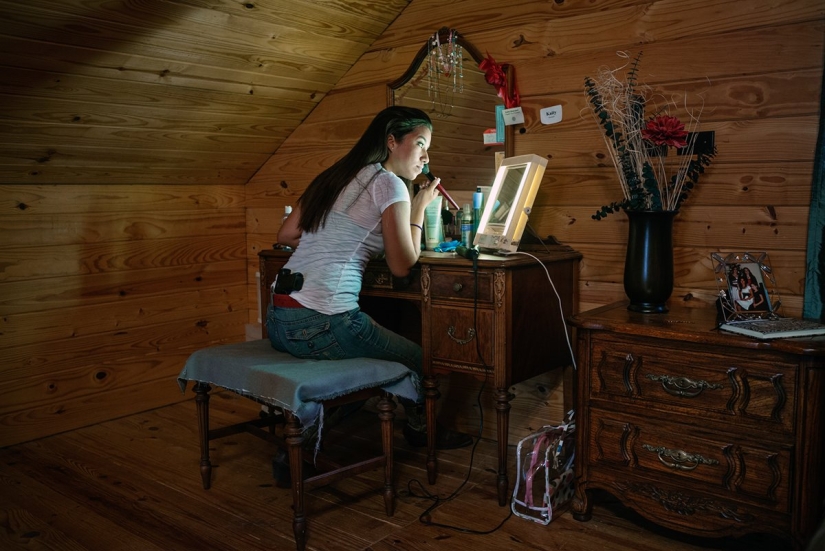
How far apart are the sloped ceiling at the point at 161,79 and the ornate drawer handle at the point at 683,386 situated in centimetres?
175

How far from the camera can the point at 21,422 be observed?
113 inches

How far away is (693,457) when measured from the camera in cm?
189

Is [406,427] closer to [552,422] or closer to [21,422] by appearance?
[552,422]

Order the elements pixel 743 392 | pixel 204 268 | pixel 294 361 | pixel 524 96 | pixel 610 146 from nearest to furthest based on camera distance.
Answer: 1. pixel 743 392
2. pixel 294 361
3. pixel 610 146
4. pixel 524 96
5. pixel 204 268

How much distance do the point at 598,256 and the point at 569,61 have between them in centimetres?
66

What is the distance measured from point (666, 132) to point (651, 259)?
0.36 metres

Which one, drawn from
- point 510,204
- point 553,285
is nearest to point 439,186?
point 510,204

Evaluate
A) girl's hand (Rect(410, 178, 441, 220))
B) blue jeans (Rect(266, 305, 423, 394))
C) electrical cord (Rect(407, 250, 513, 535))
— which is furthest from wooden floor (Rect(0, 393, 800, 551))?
girl's hand (Rect(410, 178, 441, 220))

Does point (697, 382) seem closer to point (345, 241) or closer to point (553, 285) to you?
point (553, 285)

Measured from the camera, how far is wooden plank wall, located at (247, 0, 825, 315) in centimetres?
210

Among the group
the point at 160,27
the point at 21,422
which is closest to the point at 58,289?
the point at 21,422

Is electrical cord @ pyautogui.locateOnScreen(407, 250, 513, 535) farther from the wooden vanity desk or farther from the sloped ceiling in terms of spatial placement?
the sloped ceiling

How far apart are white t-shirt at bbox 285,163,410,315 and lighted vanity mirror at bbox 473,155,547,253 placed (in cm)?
31

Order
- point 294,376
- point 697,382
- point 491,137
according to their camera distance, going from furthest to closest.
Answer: point 491,137, point 294,376, point 697,382
